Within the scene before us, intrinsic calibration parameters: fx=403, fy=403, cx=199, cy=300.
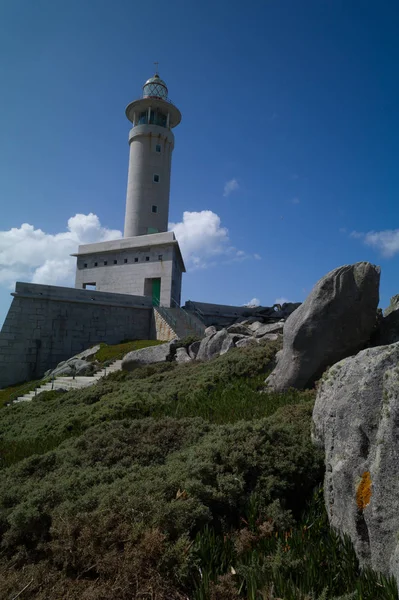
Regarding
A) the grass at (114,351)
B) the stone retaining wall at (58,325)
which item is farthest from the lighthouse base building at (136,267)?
the grass at (114,351)

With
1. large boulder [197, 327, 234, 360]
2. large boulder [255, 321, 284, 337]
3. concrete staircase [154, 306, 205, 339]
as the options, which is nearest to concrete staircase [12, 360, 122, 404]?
large boulder [197, 327, 234, 360]

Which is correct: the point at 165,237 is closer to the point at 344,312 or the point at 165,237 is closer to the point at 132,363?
the point at 132,363

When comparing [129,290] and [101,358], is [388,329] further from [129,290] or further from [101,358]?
[129,290]

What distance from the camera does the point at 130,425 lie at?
257 inches

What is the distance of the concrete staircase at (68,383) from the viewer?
17192 mm

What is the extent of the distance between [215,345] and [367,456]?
37.8 feet

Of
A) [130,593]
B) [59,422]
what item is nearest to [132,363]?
[59,422]

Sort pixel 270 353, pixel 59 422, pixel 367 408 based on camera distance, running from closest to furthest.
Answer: pixel 367 408 → pixel 59 422 → pixel 270 353

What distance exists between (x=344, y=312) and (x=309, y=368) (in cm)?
135

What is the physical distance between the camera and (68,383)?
696 inches

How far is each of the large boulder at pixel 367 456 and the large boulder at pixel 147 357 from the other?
41.6 feet

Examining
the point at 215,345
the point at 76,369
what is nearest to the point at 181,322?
the point at 76,369

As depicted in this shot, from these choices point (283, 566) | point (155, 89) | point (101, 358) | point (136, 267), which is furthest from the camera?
point (155, 89)

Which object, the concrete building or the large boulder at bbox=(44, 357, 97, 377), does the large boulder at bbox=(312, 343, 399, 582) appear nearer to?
the large boulder at bbox=(44, 357, 97, 377)
